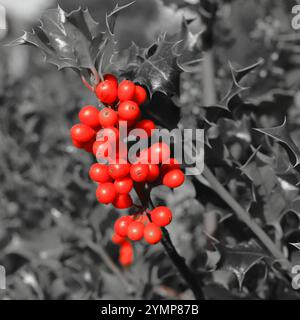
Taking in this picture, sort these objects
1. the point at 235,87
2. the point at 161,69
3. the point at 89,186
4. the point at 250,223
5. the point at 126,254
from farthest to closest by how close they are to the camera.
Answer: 1. the point at 89,186
2. the point at 126,254
3. the point at 250,223
4. the point at 235,87
5. the point at 161,69

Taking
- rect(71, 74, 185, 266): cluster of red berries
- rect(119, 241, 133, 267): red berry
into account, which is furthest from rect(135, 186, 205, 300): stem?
rect(119, 241, 133, 267): red berry

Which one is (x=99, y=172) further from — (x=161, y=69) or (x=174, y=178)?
(x=161, y=69)

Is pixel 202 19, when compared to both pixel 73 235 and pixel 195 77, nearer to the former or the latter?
pixel 195 77

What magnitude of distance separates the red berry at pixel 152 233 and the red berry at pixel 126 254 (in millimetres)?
885

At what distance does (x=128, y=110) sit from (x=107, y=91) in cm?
7

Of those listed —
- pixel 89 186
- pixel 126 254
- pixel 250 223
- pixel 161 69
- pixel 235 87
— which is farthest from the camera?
pixel 89 186

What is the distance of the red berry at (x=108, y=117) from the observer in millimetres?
1035

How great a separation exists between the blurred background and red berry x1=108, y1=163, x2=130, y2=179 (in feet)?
1.17

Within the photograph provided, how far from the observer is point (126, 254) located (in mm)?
1956

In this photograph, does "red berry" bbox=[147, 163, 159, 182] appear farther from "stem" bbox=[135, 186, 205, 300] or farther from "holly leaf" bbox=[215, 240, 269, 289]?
"holly leaf" bbox=[215, 240, 269, 289]

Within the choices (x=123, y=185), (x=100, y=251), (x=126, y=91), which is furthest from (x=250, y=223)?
(x=100, y=251)

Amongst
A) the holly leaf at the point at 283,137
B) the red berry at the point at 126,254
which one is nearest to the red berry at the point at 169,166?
the holly leaf at the point at 283,137

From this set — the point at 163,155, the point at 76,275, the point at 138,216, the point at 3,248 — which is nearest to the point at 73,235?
the point at 76,275

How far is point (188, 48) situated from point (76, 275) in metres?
1.07
